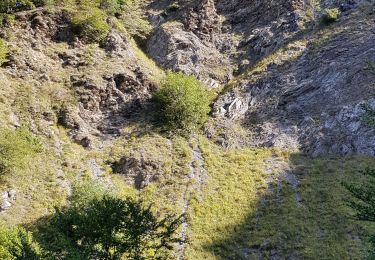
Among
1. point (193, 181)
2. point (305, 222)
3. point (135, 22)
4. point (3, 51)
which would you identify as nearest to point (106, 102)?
point (3, 51)

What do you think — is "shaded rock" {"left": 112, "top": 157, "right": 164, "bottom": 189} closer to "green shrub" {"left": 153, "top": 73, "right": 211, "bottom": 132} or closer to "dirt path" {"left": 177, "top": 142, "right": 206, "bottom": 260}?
"dirt path" {"left": 177, "top": 142, "right": 206, "bottom": 260}

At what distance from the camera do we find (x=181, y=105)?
36.6 metres

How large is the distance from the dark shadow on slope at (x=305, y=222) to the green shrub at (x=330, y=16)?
18587mm

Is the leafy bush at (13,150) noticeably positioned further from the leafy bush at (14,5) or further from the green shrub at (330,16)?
the green shrub at (330,16)

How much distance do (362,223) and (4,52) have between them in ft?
107

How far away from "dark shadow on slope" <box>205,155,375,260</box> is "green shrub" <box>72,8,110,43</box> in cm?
2415

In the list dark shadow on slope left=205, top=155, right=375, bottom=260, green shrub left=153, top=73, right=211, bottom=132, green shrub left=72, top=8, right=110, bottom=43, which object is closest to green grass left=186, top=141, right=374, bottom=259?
dark shadow on slope left=205, top=155, right=375, bottom=260

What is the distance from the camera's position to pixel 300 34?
43844 millimetres

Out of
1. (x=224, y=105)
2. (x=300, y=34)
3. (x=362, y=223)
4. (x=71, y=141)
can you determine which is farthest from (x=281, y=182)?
(x=300, y=34)

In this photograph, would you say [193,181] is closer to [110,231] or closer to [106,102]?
[106,102]

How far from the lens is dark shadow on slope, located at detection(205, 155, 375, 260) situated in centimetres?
2447

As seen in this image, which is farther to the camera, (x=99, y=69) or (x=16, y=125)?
(x=99, y=69)

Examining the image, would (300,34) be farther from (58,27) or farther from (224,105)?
(58,27)

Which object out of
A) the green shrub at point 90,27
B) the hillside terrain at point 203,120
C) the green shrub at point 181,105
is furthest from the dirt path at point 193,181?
the green shrub at point 90,27
